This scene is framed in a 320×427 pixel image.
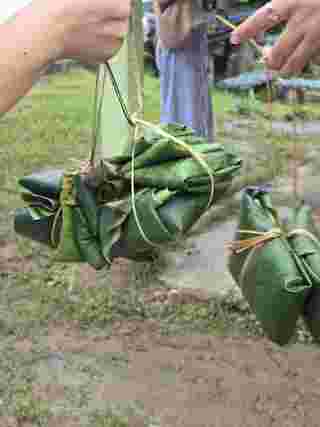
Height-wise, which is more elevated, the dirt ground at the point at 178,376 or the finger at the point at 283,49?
the finger at the point at 283,49

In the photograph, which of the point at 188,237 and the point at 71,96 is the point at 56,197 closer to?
the point at 188,237

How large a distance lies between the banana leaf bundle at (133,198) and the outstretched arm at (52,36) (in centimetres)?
48

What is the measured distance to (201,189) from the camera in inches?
75.2

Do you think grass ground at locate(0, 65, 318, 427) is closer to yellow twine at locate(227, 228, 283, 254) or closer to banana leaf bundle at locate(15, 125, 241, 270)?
banana leaf bundle at locate(15, 125, 241, 270)

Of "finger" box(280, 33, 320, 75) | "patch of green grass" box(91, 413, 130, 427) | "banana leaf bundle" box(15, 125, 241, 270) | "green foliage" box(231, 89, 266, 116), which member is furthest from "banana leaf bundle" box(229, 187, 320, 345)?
"green foliage" box(231, 89, 266, 116)

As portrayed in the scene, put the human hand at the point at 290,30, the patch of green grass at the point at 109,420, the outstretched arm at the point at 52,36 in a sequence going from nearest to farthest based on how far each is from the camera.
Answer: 1. the outstretched arm at the point at 52,36
2. the human hand at the point at 290,30
3. the patch of green grass at the point at 109,420

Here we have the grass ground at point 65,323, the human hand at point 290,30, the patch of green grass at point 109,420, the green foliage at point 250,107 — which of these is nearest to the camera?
the human hand at point 290,30

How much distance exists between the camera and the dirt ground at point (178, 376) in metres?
2.60

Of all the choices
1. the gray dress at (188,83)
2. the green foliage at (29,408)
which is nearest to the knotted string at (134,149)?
the green foliage at (29,408)

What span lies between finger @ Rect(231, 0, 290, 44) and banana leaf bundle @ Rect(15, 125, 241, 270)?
36cm

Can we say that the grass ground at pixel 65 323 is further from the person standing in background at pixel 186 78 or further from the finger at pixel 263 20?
the finger at pixel 263 20

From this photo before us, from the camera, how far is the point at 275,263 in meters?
1.91

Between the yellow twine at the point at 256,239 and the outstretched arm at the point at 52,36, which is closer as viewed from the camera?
the outstretched arm at the point at 52,36

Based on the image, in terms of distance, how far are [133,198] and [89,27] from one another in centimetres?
63
